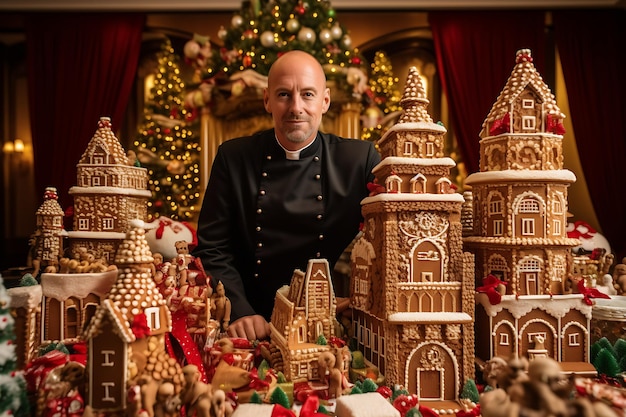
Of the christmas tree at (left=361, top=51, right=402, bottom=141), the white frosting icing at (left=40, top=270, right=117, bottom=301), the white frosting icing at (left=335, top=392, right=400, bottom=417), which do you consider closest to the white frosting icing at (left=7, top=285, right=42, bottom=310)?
the white frosting icing at (left=40, top=270, right=117, bottom=301)

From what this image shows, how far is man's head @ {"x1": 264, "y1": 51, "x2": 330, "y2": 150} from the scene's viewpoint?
8.98 ft

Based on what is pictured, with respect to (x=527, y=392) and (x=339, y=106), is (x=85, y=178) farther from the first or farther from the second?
(x=339, y=106)

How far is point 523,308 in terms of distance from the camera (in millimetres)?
2119

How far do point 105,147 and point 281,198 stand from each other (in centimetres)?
118

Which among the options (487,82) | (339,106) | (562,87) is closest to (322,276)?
(339,106)

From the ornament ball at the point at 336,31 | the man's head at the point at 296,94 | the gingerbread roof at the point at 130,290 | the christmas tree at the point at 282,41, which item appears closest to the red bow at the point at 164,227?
the man's head at the point at 296,94

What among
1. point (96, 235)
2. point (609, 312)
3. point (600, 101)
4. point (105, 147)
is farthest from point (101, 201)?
point (600, 101)

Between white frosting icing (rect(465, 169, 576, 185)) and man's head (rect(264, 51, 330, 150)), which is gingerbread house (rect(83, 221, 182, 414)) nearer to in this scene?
man's head (rect(264, 51, 330, 150))

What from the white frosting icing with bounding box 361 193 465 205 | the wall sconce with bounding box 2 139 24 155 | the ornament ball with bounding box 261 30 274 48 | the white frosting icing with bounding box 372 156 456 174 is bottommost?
the white frosting icing with bounding box 361 193 465 205

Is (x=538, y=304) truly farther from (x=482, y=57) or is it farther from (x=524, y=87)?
(x=482, y=57)

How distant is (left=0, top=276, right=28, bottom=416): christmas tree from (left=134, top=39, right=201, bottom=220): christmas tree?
18.3 feet

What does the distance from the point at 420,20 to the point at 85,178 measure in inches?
298

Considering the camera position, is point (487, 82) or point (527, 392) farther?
point (487, 82)

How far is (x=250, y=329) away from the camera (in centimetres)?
247
